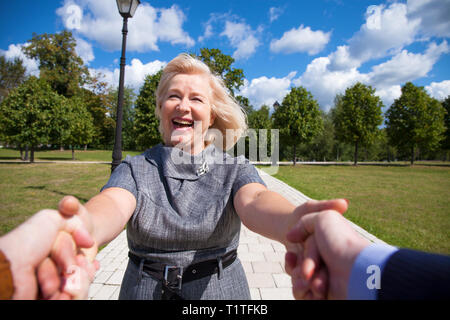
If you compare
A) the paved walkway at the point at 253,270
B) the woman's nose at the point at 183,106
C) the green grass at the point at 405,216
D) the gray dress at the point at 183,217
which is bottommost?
the paved walkway at the point at 253,270

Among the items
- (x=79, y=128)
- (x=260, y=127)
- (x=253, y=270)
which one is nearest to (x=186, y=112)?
(x=253, y=270)

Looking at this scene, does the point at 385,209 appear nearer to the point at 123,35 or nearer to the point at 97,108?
the point at 123,35

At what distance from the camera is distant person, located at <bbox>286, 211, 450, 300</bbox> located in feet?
1.65

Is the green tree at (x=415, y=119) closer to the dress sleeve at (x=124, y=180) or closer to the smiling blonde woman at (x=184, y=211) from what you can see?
the smiling blonde woman at (x=184, y=211)

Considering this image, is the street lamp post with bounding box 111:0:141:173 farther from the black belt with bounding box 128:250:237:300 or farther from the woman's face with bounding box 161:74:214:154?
the black belt with bounding box 128:250:237:300

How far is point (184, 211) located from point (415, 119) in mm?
32746

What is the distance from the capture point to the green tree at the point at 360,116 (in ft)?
86.1

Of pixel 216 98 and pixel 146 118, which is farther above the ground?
pixel 146 118

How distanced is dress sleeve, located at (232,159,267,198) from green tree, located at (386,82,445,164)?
3185 centimetres

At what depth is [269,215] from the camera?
3.50ft

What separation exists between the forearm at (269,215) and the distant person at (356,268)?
0.25m

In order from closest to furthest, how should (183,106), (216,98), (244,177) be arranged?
1. (244,177)
2. (183,106)
3. (216,98)

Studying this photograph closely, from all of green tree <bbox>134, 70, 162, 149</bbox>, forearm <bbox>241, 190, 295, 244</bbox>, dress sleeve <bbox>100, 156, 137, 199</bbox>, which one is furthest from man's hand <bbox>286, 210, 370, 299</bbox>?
green tree <bbox>134, 70, 162, 149</bbox>

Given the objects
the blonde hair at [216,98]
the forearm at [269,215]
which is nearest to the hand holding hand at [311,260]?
the forearm at [269,215]
